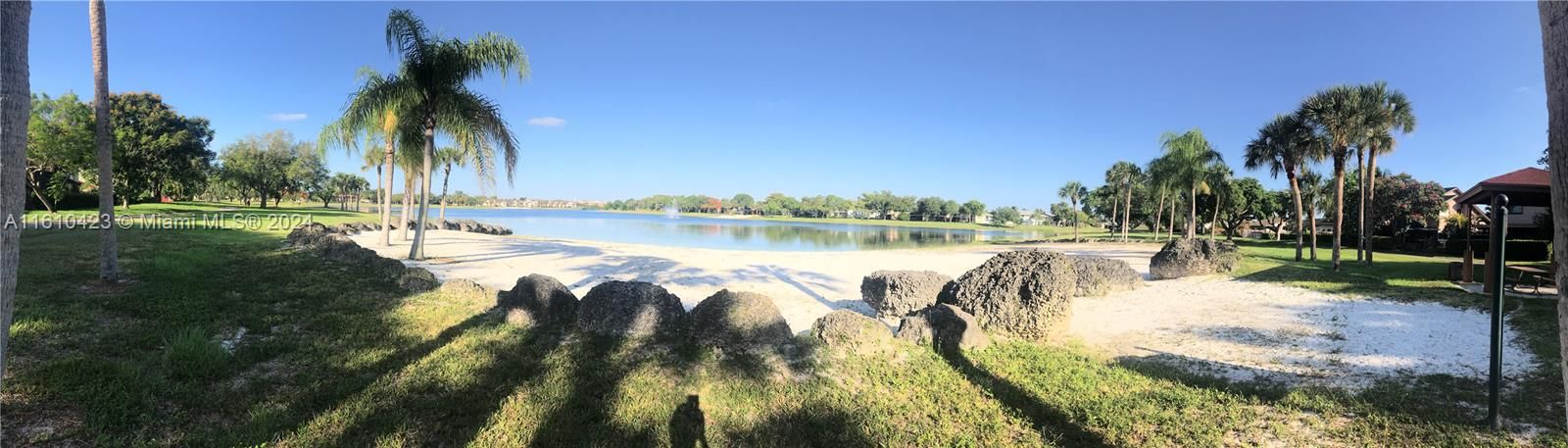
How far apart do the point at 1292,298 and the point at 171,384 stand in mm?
15066

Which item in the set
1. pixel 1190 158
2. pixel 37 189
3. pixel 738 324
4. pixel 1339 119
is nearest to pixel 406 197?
pixel 37 189

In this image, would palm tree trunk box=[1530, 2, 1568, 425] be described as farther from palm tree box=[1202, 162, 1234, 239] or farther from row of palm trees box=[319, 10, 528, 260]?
palm tree box=[1202, 162, 1234, 239]

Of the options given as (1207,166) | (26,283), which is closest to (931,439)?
(26,283)

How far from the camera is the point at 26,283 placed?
687 centimetres

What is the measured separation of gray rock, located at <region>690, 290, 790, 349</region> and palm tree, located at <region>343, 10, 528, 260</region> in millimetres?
10684

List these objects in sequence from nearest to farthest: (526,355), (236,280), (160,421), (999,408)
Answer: (160,421)
(999,408)
(526,355)
(236,280)

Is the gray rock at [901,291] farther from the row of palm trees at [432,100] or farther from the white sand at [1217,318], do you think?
the row of palm trees at [432,100]

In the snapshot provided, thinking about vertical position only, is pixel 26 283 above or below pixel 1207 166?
below

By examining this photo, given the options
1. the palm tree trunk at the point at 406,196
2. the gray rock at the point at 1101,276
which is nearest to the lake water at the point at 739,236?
the palm tree trunk at the point at 406,196

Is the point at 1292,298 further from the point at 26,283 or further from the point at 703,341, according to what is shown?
the point at 26,283

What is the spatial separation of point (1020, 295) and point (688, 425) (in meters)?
5.82

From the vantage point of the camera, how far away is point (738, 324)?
5.82 m

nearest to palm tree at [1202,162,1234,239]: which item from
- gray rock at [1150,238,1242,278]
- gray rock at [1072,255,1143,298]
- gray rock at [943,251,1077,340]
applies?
gray rock at [1150,238,1242,278]

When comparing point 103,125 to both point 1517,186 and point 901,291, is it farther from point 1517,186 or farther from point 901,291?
point 1517,186
